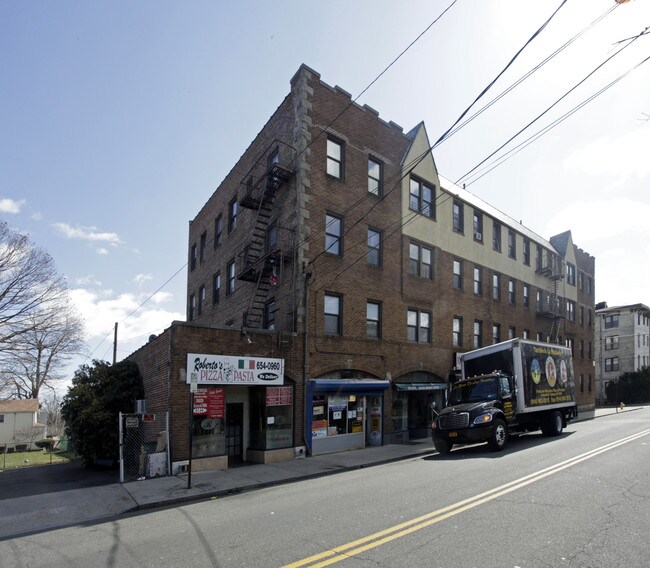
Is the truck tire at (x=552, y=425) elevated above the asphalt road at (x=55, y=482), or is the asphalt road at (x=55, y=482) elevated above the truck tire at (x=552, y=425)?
the truck tire at (x=552, y=425)

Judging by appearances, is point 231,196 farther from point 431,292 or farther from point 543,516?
point 543,516

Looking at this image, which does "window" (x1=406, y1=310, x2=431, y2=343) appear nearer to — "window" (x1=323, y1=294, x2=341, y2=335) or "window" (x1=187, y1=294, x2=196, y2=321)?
"window" (x1=323, y1=294, x2=341, y2=335)

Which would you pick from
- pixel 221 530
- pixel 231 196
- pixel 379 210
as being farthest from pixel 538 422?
pixel 231 196

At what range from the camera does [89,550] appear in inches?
Answer: 262

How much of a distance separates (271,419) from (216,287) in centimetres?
1157

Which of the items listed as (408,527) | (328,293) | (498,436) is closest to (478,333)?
(328,293)

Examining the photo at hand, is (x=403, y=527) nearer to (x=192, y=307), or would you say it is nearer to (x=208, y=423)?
(x=208, y=423)

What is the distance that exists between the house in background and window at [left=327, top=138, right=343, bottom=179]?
49.2m

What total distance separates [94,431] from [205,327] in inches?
246

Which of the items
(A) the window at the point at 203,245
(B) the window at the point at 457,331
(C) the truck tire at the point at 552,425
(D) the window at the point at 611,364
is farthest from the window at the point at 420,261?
(D) the window at the point at 611,364

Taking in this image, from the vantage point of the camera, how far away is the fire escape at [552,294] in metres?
31.5

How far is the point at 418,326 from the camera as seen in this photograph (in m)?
21.1

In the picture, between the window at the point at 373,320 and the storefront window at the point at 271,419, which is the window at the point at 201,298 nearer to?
the window at the point at 373,320

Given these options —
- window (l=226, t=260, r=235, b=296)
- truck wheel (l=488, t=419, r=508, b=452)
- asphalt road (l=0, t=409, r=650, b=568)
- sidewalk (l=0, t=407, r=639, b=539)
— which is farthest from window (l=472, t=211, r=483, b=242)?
asphalt road (l=0, t=409, r=650, b=568)
